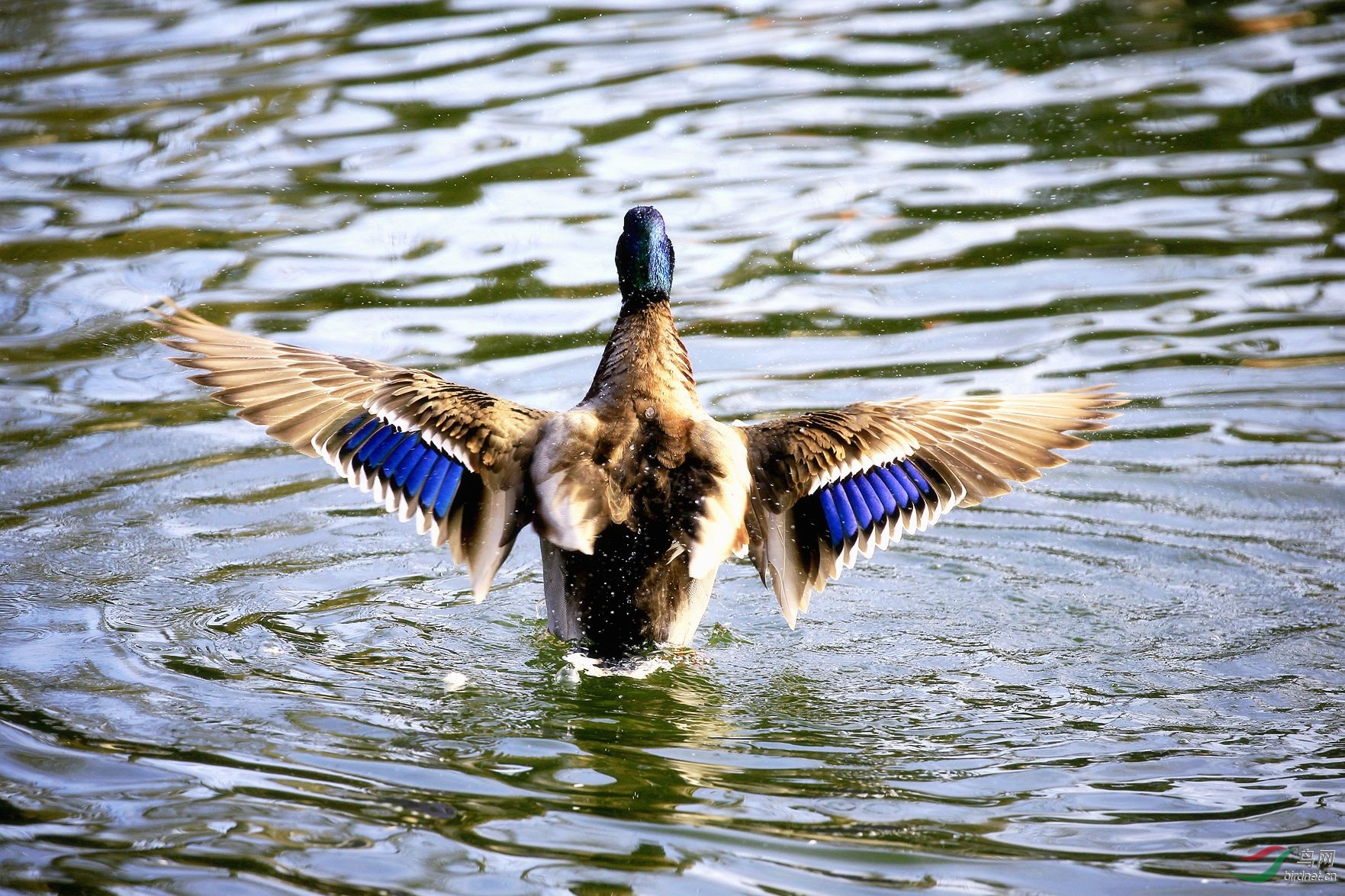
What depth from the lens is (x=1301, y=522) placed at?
626cm

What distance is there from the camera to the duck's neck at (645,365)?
Result: 546cm

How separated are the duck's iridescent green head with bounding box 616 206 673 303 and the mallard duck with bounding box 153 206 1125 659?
9.7 inches

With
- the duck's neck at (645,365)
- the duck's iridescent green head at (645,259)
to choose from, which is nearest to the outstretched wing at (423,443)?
the duck's neck at (645,365)

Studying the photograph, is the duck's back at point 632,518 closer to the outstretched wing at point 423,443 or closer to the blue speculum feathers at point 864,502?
the outstretched wing at point 423,443

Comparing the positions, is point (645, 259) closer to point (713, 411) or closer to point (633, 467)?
point (633, 467)

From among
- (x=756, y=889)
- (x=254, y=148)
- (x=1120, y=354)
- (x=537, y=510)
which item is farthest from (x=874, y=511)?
(x=254, y=148)

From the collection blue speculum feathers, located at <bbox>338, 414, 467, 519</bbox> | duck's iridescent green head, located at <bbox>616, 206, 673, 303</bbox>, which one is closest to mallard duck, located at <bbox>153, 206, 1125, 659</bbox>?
blue speculum feathers, located at <bbox>338, 414, 467, 519</bbox>

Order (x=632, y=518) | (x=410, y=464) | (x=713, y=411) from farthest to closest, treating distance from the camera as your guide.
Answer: (x=713, y=411) → (x=410, y=464) → (x=632, y=518)

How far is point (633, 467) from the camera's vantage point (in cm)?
520

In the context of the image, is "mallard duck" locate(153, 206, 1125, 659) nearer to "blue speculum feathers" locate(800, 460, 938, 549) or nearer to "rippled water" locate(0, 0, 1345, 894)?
"blue speculum feathers" locate(800, 460, 938, 549)

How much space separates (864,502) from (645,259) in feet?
4.06

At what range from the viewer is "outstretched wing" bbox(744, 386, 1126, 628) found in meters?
5.40

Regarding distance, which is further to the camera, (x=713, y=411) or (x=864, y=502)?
(x=713, y=411)

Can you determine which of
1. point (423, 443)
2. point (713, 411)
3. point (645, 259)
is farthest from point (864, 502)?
point (713, 411)
